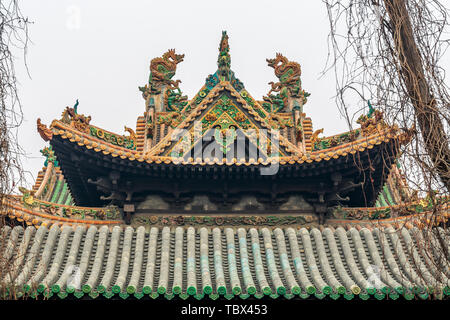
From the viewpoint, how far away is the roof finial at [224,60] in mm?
11883

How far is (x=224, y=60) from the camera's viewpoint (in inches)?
473

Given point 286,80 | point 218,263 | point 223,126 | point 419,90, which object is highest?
point 286,80

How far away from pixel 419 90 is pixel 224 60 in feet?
21.8

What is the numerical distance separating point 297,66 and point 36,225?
6.37 meters

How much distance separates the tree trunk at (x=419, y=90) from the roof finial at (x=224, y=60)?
5.82 metres

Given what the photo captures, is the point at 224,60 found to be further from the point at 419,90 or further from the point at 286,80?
the point at 419,90

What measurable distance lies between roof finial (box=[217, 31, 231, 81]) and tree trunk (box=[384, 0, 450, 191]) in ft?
19.1

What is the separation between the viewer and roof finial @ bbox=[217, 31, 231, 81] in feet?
39.0

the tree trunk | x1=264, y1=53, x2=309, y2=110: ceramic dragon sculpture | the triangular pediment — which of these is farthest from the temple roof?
x1=264, y1=53, x2=309, y2=110: ceramic dragon sculpture

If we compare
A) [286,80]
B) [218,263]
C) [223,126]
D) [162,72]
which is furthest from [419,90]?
[162,72]

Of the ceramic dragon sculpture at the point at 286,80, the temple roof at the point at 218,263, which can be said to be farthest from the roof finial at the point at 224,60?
the temple roof at the point at 218,263

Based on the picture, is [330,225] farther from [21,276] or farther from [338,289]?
[21,276]

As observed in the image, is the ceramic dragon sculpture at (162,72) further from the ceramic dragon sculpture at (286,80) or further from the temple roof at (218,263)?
the temple roof at (218,263)

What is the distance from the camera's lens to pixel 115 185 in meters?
10.2
